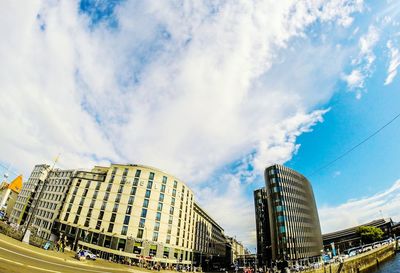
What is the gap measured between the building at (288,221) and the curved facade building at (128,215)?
3055 centimetres

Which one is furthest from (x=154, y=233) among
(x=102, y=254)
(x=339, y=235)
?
(x=339, y=235)

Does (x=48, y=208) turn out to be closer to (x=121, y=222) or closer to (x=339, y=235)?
(x=121, y=222)

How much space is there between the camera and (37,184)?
95125 mm

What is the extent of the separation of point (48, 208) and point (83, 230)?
27.6 m

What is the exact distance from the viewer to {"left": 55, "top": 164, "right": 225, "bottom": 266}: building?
54.1m

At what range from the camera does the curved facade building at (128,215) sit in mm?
54094

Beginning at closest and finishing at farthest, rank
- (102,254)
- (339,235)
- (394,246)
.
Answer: (102,254)
(394,246)
(339,235)

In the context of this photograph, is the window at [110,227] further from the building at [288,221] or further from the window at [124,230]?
the building at [288,221]

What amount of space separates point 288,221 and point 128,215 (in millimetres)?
51873

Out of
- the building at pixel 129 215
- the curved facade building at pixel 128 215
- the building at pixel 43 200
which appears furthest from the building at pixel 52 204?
the curved facade building at pixel 128 215

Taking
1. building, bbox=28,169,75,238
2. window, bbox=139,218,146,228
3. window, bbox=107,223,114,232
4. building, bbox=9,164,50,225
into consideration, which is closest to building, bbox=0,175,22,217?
building, bbox=9,164,50,225

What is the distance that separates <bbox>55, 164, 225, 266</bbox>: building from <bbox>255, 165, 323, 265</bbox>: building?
29.8 meters

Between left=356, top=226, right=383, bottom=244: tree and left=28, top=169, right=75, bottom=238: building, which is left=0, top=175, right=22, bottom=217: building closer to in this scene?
left=28, top=169, right=75, bottom=238: building

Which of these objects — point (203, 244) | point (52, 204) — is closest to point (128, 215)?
point (52, 204)
